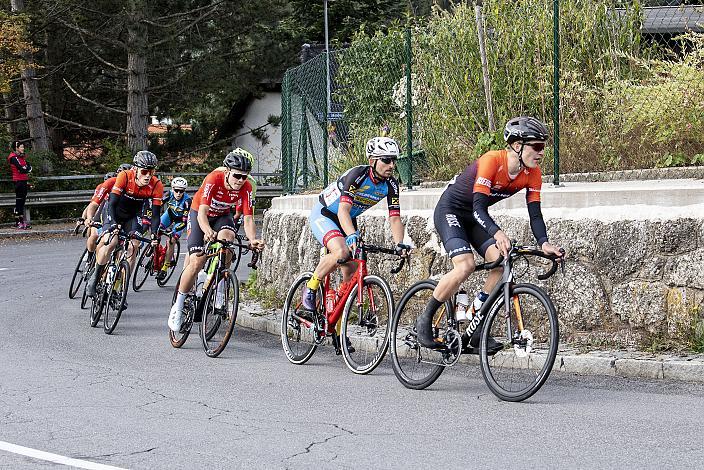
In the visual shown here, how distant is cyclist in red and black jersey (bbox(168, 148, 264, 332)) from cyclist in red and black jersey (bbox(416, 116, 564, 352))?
256 centimetres

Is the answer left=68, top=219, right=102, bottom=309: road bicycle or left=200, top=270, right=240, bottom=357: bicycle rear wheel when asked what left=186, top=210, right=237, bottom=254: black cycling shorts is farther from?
left=68, top=219, right=102, bottom=309: road bicycle

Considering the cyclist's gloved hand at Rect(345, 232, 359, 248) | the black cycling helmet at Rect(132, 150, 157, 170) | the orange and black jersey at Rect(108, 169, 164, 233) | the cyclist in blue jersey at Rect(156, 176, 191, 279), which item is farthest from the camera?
the cyclist in blue jersey at Rect(156, 176, 191, 279)

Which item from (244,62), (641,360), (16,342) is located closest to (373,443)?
(641,360)

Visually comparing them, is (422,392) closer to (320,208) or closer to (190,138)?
(320,208)

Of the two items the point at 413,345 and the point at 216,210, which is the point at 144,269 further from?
the point at 413,345

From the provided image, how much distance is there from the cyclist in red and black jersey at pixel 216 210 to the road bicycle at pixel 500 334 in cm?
224

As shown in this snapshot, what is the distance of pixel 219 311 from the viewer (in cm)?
1056

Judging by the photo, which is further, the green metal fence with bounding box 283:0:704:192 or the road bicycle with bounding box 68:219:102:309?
the road bicycle with bounding box 68:219:102:309

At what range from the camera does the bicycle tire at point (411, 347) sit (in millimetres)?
8578

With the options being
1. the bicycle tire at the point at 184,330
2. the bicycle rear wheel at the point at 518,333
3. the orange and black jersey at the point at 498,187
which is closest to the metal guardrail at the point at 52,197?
the bicycle tire at the point at 184,330

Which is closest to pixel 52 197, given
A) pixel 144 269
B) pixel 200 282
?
pixel 144 269

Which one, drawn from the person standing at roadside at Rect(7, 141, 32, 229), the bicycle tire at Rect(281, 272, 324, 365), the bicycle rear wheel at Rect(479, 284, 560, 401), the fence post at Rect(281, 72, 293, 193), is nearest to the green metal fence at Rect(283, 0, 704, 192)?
the fence post at Rect(281, 72, 293, 193)

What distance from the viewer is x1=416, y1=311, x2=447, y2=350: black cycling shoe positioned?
27.7 ft

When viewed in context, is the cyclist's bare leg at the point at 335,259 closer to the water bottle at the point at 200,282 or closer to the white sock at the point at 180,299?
the water bottle at the point at 200,282
